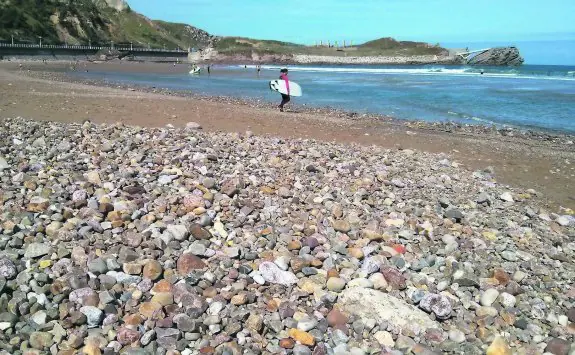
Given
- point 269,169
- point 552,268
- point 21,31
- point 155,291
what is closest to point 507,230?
point 552,268

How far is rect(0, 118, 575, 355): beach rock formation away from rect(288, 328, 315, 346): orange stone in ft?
0.04

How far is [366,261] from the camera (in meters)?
5.04

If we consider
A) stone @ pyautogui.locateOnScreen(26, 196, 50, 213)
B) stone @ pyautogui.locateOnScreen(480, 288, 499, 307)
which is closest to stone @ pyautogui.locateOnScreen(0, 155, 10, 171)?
stone @ pyautogui.locateOnScreen(26, 196, 50, 213)

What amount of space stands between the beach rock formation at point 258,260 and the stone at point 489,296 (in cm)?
2

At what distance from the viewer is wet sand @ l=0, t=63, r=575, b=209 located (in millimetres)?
10938

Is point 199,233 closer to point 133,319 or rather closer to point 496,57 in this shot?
point 133,319

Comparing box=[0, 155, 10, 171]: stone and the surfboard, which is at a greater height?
the surfboard

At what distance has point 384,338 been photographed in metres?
4.00

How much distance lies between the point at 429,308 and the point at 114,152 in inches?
221

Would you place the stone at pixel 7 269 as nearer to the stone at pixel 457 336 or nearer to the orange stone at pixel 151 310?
the orange stone at pixel 151 310

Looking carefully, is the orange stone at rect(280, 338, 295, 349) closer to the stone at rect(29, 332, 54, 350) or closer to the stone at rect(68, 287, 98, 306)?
the stone at rect(68, 287, 98, 306)

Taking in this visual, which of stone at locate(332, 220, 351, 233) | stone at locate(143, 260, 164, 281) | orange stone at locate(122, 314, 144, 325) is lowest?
orange stone at locate(122, 314, 144, 325)

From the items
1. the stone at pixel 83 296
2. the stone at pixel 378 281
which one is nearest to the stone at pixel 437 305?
the stone at pixel 378 281

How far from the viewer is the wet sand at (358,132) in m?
10.9
